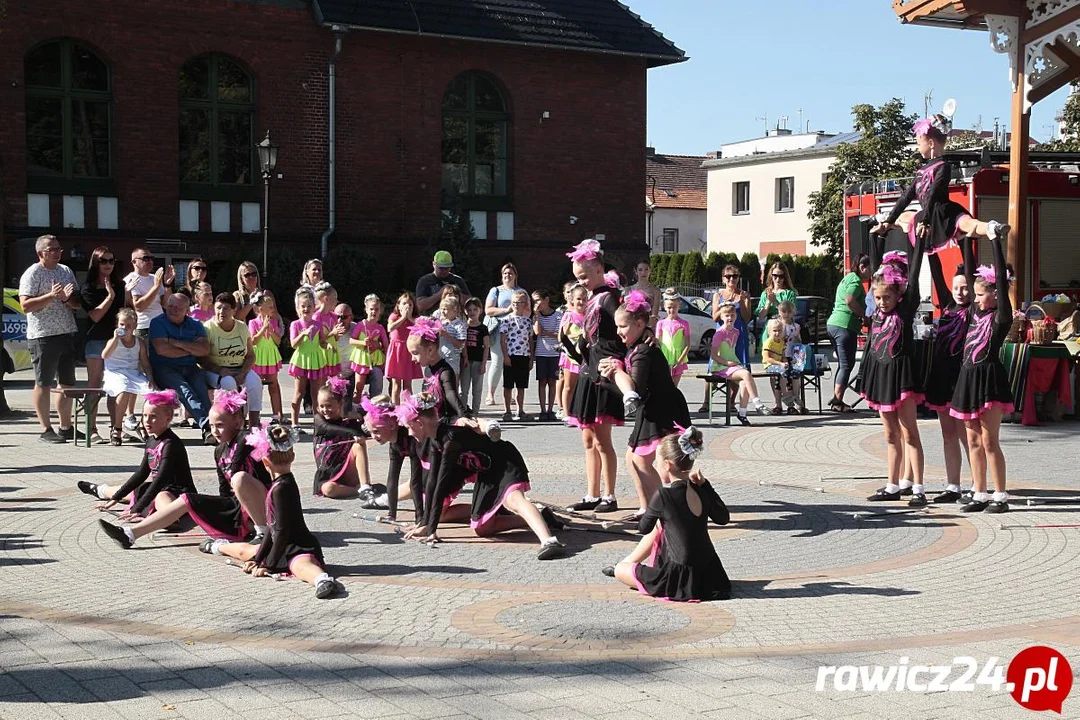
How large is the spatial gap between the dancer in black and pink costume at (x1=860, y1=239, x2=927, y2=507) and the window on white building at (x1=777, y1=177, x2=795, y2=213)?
5100cm

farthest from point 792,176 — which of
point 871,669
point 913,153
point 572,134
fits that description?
point 871,669

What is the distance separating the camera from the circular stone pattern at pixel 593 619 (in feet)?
21.5

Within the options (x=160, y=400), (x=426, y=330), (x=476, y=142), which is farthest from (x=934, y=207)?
(x=476, y=142)

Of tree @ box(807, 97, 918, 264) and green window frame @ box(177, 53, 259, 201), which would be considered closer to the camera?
green window frame @ box(177, 53, 259, 201)

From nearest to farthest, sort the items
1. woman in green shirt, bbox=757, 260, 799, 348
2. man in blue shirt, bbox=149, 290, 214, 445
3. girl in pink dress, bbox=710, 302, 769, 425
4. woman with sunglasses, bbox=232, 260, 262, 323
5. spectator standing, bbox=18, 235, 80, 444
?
man in blue shirt, bbox=149, 290, 214, 445
spectator standing, bbox=18, 235, 80, 444
woman with sunglasses, bbox=232, 260, 262, 323
girl in pink dress, bbox=710, 302, 769, 425
woman in green shirt, bbox=757, 260, 799, 348

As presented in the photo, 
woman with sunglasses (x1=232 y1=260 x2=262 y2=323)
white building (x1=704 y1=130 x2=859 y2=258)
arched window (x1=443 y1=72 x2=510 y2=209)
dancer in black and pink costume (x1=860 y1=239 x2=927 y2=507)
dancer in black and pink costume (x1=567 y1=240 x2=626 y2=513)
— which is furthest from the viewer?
white building (x1=704 y1=130 x2=859 y2=258)

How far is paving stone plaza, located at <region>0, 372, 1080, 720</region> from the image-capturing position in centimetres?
548

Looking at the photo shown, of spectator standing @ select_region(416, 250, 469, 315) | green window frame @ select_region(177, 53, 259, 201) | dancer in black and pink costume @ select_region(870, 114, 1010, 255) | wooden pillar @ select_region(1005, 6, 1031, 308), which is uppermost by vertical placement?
green window frame @ select_region(177, 53, 259, 201)

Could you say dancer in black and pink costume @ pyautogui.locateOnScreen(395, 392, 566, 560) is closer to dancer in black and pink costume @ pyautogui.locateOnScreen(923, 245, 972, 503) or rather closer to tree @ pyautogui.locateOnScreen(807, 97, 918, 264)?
dancer in black and pink costume @ pyautogui.locateOnScreen(923, 245, 972, 503)

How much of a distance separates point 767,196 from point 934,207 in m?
51.7

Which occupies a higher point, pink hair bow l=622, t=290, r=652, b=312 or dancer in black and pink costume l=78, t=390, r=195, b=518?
pink hair bow l=622, t=290, r=652, b=312

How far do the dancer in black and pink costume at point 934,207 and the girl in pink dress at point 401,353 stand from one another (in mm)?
6386

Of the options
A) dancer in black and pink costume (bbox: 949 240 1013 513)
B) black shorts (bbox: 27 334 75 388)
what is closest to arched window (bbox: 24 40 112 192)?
black shorts (bbox: 27 334 75 388)

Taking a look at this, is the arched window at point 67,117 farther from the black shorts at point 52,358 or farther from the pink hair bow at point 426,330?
the pink hair bow at point 426,330
